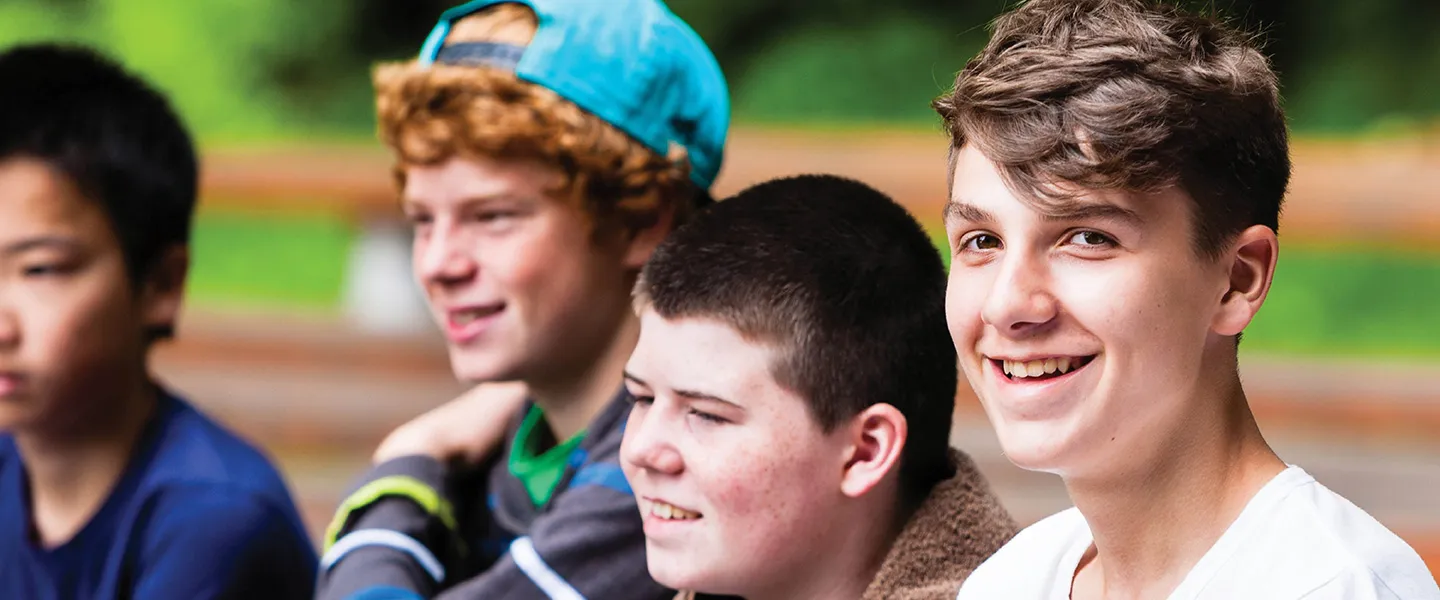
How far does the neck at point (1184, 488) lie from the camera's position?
131cm

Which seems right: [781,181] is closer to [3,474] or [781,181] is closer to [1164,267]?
[1164,267]

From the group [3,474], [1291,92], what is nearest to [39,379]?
[3,474]

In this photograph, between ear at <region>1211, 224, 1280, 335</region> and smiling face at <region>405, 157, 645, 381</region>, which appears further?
smiling face at <region>405, 157, 645, 381</region>

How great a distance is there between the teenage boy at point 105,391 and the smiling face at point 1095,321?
3.97 feet

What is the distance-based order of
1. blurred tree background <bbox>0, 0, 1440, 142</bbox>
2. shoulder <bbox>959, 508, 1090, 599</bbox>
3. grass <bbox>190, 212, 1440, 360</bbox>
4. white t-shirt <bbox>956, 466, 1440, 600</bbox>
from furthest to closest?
1. blurred tree background <bbox>0, 0, 1440, 142</bbox>
2. grass <bbox>190, 212, 1440, 360</bbox>
3. shoulder <bbox>959, 508, 1090, 599</bbox>
4. white t-shirt <bbox>956, 466, 1440, 600</bbox>

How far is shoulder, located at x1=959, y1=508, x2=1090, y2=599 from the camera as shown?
4.83ft

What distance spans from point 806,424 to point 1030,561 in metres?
0.26

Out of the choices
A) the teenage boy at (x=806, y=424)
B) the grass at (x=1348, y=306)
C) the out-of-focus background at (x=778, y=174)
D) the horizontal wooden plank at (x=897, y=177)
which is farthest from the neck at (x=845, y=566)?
the grass at (x=1348, y=306)

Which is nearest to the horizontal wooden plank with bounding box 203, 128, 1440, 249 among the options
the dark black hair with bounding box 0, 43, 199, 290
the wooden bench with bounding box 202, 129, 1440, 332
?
the wooden bench with bounding box 202, 129, 1440, 332

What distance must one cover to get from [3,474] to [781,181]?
130 cm

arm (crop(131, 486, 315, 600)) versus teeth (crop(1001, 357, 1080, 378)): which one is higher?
teeth (crop(1001, 357, 1080, 378))

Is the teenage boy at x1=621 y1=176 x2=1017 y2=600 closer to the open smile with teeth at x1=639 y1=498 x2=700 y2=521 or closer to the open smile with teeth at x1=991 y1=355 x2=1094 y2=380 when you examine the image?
the open smile with teeth at x1=639 y1=498 x2=700 y2=521

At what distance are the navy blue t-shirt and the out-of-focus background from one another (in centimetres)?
128

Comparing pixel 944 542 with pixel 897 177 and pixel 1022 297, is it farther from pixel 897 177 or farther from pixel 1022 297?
pixel 897 177
